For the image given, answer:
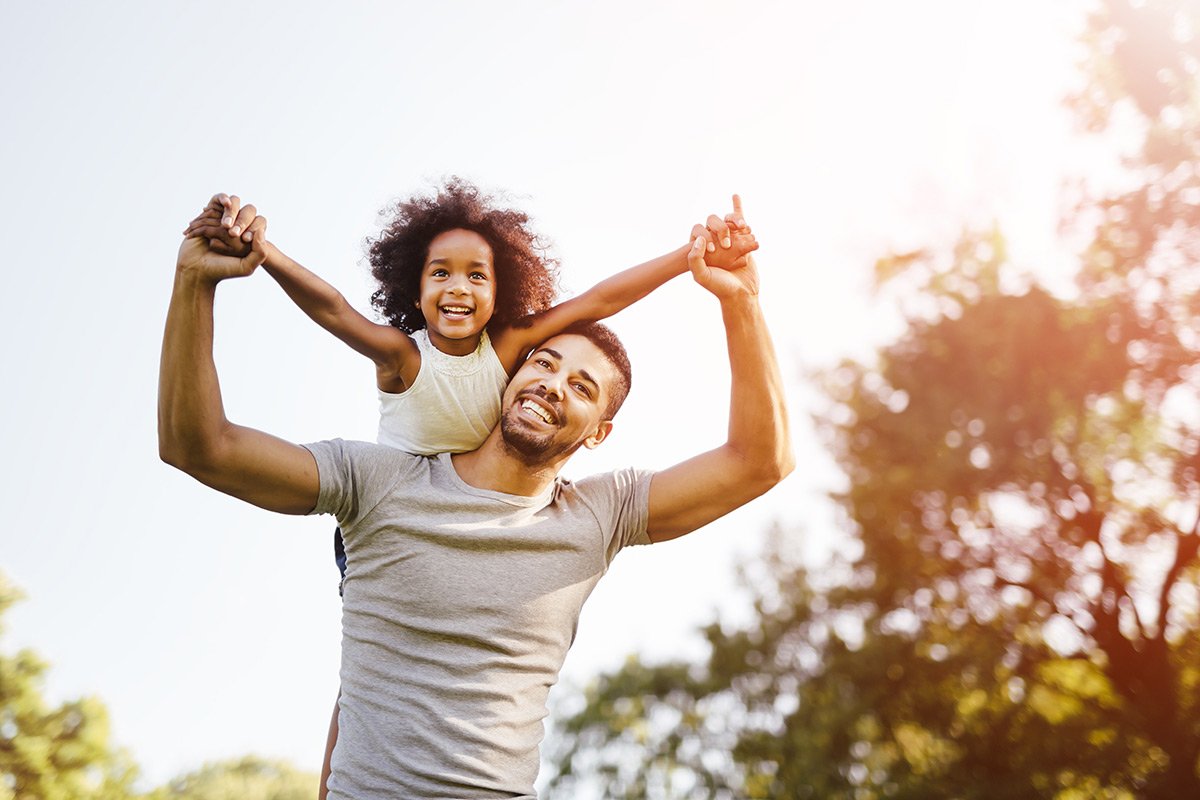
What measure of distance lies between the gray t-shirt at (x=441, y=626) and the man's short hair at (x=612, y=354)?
1.53 feet

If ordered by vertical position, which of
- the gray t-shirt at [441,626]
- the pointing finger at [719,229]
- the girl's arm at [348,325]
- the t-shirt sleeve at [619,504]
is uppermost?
the pointing finger at [719,229]

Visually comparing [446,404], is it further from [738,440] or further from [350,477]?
[738,440]

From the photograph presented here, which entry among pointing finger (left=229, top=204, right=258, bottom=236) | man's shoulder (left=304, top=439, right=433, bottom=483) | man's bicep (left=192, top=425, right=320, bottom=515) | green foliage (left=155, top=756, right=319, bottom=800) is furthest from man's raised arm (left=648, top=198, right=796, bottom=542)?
green foliage (left=155, top=756, right=319, bottom=800)

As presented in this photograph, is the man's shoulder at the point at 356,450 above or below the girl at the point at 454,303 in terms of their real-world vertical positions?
below

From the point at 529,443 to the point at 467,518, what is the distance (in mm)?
235

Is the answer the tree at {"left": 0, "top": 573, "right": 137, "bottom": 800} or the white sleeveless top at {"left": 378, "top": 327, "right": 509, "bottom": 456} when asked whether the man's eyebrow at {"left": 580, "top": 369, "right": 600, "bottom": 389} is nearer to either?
the white sleeveless top at {"left": 378, "top": 327, "right": 509, "bottom": 456}

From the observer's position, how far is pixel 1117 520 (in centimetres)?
1631

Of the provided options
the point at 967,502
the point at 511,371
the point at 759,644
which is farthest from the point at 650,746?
the point at 511,371

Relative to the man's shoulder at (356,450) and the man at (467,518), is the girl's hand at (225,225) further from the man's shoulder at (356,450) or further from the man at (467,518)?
the man's shoulder at (356,450)

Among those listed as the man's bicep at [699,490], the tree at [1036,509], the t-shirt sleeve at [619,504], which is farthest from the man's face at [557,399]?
the tree at [1036,509]

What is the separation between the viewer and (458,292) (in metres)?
3.19

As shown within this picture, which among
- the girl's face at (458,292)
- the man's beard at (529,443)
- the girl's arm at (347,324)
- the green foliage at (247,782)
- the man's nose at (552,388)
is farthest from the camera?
the green foliage at (247,782)

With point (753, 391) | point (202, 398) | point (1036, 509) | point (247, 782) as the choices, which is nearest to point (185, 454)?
point (202, 398)

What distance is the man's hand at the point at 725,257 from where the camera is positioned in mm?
2797
